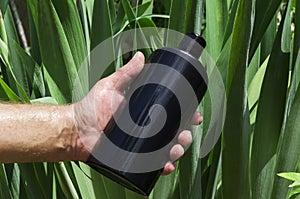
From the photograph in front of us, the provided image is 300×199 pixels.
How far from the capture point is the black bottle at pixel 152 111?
38.3 inches

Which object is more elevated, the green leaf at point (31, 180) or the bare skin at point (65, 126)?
the bare skin at point (65, 126)

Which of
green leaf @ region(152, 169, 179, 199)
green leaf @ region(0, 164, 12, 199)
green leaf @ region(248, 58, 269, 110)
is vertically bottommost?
green leaf @ region(0, 164, 12, 199)

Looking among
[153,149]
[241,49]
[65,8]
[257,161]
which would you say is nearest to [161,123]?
[153,149]

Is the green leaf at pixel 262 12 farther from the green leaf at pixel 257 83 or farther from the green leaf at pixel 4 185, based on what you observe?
the green leaf at pixel 4 185

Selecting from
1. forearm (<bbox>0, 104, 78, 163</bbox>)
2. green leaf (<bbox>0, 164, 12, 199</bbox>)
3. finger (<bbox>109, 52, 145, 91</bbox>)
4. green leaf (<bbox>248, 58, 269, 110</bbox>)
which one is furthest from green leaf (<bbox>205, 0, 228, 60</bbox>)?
green leaf (<bbox>0, 164, 12, 199</bbox>)

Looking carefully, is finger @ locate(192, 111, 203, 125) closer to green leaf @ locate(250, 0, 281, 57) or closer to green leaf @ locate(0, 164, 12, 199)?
green leaf @ locate(250, 0, 281, 57)

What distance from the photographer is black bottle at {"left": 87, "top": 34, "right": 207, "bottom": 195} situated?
0.97 m

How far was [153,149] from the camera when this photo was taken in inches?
38.7

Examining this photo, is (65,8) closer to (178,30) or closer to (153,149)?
(178,30)

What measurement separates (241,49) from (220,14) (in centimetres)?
27

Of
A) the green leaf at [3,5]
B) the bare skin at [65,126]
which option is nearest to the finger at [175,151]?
the bare skin at [65,126]

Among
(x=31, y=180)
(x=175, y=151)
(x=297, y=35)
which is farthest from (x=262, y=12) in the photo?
(x=31, y=180)

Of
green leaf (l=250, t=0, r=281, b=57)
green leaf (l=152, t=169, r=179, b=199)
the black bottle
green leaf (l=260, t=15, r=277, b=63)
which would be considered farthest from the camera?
green leaf (l=260, t=15, r=277, b=63)

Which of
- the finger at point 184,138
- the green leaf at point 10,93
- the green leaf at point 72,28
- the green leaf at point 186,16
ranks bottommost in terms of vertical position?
the finger at point 184,138
